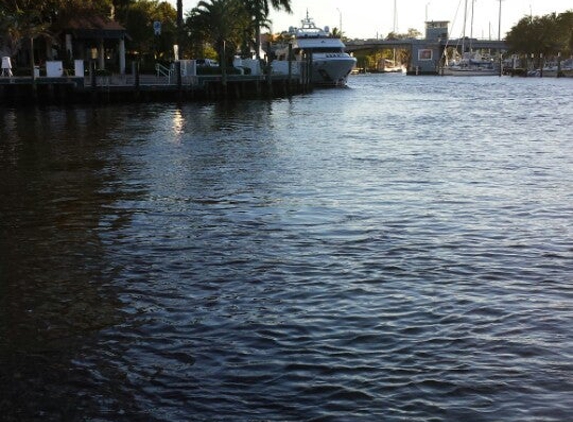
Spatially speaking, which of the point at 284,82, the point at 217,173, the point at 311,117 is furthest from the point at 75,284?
the point at 284,82

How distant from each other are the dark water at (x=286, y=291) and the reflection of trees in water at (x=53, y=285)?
3 centimetres

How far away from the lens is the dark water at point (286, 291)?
23.3ft

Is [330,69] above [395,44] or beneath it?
beneath

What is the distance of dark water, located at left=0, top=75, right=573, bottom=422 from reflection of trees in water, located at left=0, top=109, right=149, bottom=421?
34 millimetres


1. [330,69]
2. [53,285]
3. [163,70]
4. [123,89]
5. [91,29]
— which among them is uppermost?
[91,29]

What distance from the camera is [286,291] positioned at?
10109mm

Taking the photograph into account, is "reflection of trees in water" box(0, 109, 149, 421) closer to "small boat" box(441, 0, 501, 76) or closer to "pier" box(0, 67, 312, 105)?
"pier" box(0, 67, 312, 105)

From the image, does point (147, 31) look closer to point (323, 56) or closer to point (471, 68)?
point (323, 56)

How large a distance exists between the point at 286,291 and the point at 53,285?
10.0 feet

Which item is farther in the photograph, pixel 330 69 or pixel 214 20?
pixel 330 69

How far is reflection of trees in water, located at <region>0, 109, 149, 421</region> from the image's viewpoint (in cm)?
714

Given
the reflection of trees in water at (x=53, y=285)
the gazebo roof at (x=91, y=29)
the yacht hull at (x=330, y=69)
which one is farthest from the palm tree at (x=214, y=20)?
the reflection of trees in water at (x=53, y=285)

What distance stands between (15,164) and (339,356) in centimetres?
1704

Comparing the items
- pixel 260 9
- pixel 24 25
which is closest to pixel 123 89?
pixel 24 25
